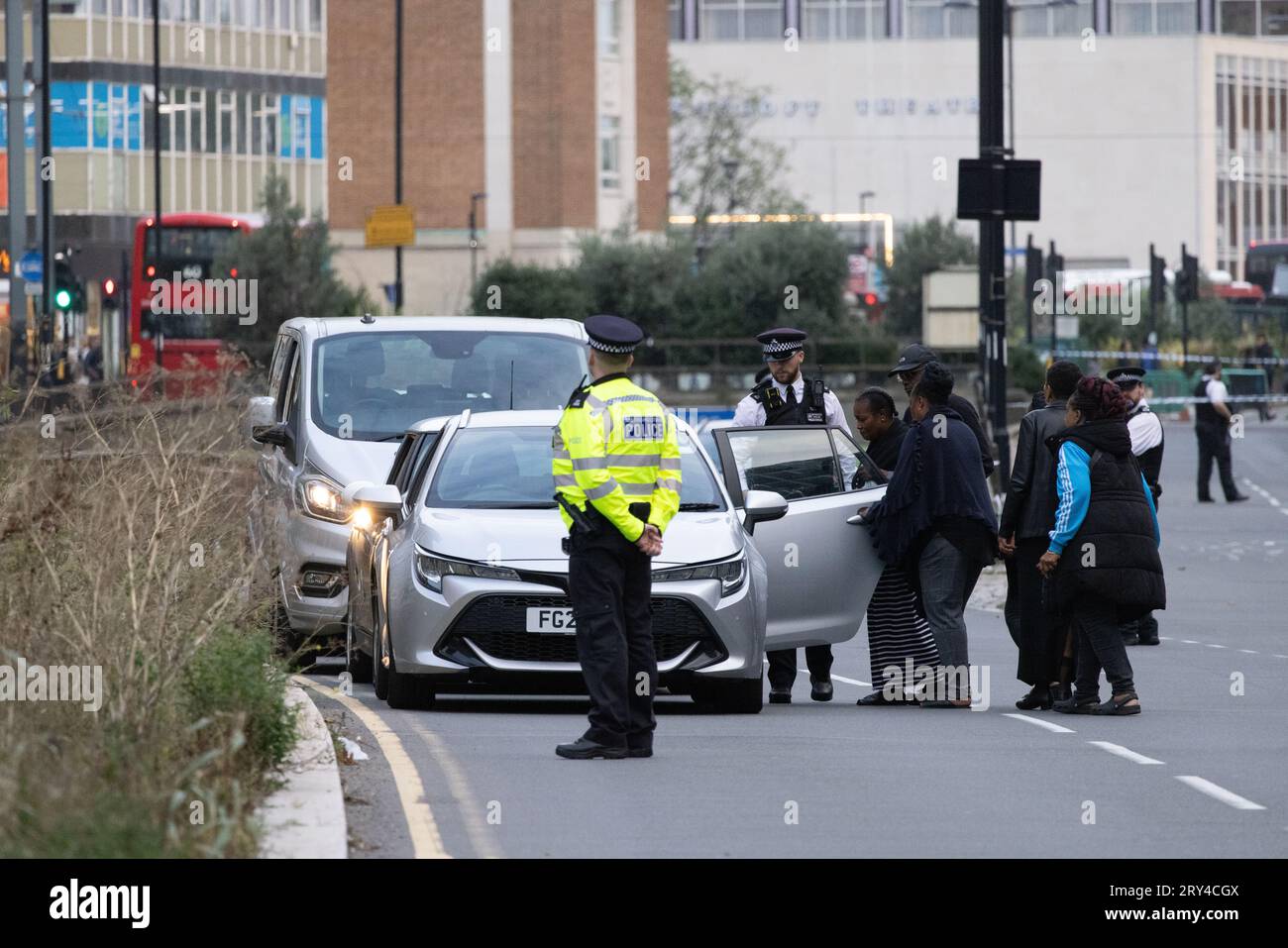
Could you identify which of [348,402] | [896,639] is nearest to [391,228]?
[348,402]

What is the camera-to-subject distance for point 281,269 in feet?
190

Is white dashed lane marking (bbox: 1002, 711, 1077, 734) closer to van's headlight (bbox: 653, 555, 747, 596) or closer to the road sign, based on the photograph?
van's headlight (bbox: 653, 555, 747, 596)

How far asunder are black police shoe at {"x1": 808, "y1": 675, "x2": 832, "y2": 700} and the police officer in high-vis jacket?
11.3 ft

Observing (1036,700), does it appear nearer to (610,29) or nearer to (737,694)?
(737,694)

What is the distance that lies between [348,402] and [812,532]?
3.50 meters

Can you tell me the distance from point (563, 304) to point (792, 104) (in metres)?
49.1

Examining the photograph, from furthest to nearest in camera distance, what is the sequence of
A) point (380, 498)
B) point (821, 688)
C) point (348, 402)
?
point (348, 402) < point (821, 688) < point (380, 498)

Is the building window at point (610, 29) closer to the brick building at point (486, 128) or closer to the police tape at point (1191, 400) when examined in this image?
the brick building at point (486, 128)

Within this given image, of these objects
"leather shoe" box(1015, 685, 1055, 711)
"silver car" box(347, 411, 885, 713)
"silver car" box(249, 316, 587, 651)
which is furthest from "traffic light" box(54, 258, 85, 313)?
"leather shoe" box(1015, 685, 1055, 711)

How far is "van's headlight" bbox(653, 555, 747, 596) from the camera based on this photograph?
1184cm

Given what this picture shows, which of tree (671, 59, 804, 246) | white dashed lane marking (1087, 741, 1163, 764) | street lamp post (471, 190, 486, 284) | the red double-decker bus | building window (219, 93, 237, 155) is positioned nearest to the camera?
white dashed lane marking (1087, 741, 1163, 764)

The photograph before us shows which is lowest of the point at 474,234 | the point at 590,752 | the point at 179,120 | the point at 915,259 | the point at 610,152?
the point at 590,752

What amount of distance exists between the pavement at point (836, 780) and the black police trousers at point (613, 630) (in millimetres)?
217
